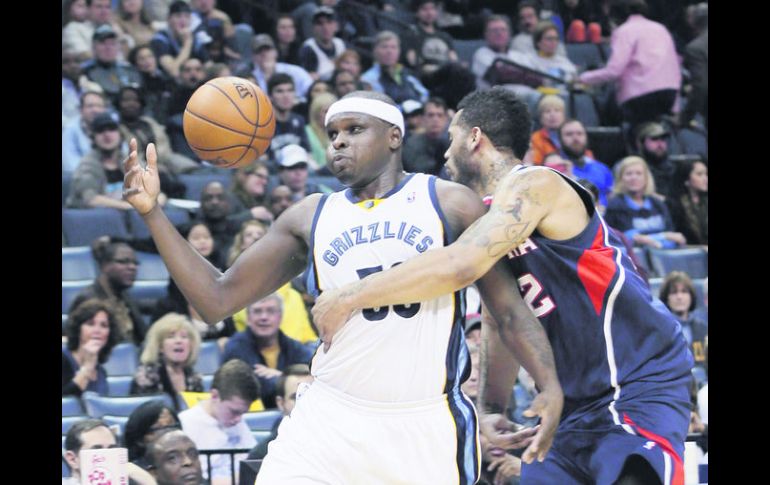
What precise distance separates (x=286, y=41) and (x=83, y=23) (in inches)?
79.6

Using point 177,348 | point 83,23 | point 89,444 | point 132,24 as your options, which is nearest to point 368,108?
point 89,444

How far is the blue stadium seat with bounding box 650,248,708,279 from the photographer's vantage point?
36.7 ft

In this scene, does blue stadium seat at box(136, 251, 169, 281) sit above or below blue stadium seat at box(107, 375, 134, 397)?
above

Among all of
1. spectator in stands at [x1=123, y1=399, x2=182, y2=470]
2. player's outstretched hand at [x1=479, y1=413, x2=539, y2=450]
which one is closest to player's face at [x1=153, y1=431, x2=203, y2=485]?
spectator in stands at [x1=123, y1=399, x2=182, y2=470]

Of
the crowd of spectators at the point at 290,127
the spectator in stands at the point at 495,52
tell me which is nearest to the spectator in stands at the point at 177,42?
the crowd of spectators at the point at 290,127

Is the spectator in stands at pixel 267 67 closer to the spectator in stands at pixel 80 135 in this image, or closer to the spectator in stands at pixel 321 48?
the spectator in stands at pixel 321 48

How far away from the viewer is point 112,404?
336 inches

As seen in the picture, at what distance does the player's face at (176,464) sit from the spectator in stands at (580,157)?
524 centimetres

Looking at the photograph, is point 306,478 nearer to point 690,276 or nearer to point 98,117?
point 98,117

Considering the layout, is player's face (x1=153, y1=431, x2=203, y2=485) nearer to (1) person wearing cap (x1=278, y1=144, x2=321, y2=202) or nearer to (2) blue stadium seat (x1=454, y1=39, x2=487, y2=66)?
(1) person wearing cap (x1=278, y1=144, x2=321, y2=202)

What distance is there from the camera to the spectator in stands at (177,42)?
11.7 metres

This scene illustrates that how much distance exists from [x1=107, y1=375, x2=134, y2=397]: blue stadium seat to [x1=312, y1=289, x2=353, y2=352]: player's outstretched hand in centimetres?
463
